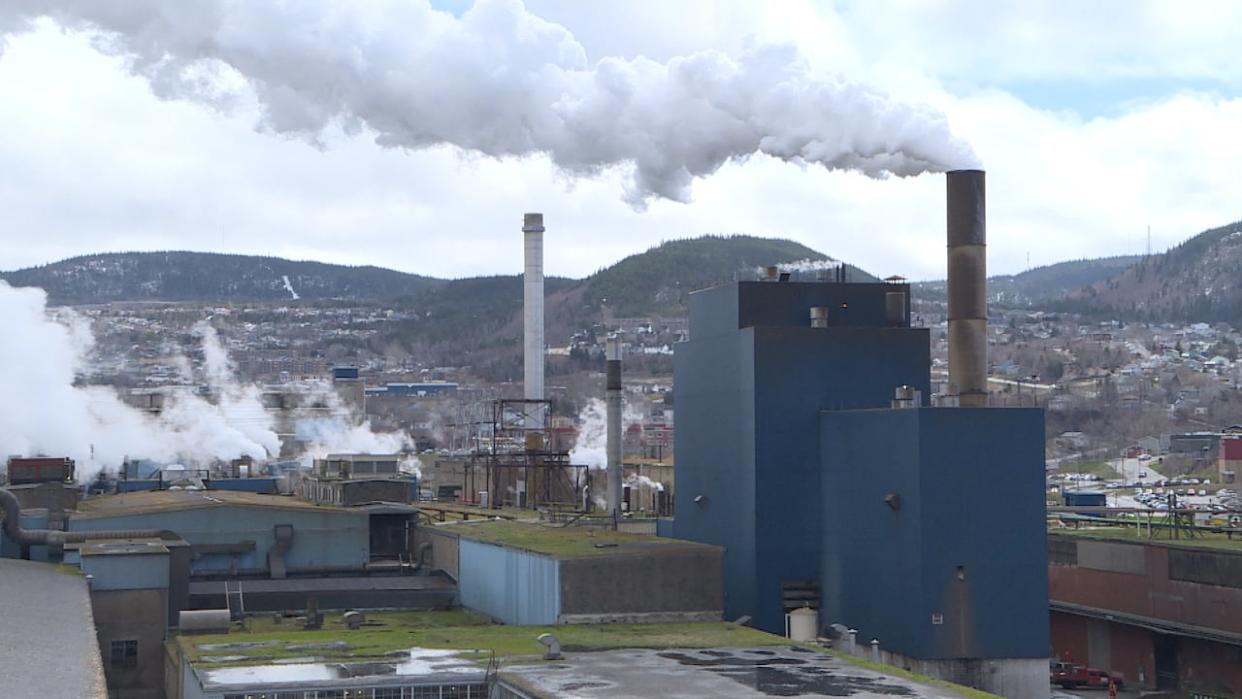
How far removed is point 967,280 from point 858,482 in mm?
8600

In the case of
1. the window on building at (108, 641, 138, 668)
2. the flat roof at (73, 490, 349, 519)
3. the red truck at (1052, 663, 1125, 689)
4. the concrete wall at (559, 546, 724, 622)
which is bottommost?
the red truck at (1052, 663, 1125, 689)

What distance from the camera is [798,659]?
39594 millimetres

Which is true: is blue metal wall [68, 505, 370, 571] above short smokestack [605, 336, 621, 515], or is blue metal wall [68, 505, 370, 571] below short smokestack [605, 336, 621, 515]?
below

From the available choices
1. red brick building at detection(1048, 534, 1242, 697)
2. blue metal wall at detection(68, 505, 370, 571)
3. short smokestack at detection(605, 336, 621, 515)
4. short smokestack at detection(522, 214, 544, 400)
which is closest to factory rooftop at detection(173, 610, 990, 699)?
red brick building at detection(1048, 534, 1242, 697)

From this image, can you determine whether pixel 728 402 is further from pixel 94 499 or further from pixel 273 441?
pixel 273 441

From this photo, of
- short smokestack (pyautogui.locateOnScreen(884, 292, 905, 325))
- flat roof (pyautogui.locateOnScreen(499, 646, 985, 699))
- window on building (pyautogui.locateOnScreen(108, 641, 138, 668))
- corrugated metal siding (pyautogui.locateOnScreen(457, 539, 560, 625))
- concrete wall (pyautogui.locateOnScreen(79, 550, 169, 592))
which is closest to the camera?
flat roof (pyautogui.locateOnScreen(499, 646, 985, 699))

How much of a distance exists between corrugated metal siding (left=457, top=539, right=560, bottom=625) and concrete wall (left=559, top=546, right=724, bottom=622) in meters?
0.59

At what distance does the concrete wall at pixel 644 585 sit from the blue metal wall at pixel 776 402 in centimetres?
159

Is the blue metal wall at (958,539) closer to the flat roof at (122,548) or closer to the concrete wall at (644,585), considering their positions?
the concrete wall at (644,585)

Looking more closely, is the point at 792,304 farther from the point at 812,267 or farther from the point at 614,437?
the point at 614,437

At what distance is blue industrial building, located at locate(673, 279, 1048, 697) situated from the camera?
149 feet

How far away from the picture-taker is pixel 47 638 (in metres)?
37.4

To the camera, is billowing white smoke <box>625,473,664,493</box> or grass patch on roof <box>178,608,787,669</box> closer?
grass patch on roof <box>178,608,787,669</box>

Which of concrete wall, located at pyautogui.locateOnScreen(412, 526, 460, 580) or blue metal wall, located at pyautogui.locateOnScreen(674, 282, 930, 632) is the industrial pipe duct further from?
blue metal wall, located at pyautogui.locateOnScreen(674, 282, 930, 632)
